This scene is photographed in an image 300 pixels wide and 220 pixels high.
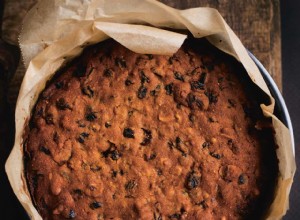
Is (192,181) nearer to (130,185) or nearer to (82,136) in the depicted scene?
(130,185)

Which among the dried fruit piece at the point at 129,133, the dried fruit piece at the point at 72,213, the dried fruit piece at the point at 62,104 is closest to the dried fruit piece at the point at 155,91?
the dried fruit piece at the point at 129,133

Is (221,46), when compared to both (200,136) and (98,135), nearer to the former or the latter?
Answer: (200,136)

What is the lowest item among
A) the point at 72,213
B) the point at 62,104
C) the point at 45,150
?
the point at 72,213

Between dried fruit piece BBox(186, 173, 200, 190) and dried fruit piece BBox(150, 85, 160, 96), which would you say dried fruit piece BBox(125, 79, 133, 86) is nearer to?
dried fruit piece BBox(150, 85, 160, 96)

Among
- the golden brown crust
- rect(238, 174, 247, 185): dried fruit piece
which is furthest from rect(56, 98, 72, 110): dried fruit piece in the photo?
rect(238, 174, 247, 185): dried fruit piece

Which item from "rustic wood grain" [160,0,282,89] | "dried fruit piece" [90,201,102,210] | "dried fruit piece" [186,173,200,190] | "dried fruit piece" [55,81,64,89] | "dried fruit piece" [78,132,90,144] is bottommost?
"dried fruit piece" [90,201,102,210]

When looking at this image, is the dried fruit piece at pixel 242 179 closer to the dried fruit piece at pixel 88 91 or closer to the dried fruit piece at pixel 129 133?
the dried fruit piece at pixel 129 133

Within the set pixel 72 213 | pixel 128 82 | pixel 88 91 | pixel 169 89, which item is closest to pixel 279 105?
pixel 169 89

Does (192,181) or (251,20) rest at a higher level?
(251,20)
